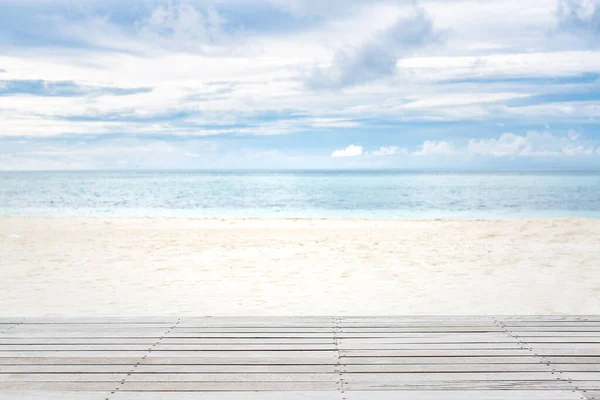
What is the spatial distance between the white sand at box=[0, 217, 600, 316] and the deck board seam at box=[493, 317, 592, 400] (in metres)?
2.96

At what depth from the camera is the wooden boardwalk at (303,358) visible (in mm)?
3490

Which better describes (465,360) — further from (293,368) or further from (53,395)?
(53,395)

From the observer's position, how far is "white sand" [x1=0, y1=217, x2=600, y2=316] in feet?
26.4

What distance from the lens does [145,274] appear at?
1045 cm

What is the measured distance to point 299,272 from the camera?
10531 mm

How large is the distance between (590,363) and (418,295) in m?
4.74

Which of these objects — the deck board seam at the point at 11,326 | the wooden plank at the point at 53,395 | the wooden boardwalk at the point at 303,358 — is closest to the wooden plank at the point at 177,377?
the wooden boardwalk at the point at 303,358

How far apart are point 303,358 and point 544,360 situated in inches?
60.5

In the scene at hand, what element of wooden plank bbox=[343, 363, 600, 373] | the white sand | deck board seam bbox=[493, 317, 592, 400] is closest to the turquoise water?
the white sand

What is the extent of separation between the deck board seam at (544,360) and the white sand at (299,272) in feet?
9.72

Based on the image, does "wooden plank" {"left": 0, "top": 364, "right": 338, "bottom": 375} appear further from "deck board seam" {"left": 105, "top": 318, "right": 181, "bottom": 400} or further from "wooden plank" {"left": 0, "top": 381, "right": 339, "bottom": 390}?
"wooden plank" {"left": 0, "top": 381, "right": 339, "bottom": 390}

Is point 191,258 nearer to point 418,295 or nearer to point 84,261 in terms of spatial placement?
point 84,261

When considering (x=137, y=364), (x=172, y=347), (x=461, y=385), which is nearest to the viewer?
(x=461, y=385)

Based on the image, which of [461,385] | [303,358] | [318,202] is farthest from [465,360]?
→ [318,202]
